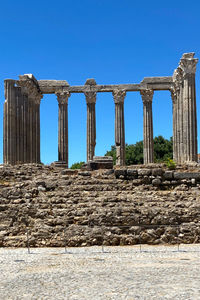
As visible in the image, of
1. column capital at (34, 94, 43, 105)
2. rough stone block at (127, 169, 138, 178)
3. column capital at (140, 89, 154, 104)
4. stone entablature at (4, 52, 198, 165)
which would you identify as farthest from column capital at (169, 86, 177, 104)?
rough stone block at (127, 169, 138, 178)

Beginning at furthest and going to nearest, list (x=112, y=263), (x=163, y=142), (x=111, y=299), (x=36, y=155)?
(x=163, y=142) < (x=36, y=155) < (x=112, y=263) < (x=111, y=299)

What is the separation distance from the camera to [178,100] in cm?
3691

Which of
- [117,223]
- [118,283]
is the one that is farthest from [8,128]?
[118,283]

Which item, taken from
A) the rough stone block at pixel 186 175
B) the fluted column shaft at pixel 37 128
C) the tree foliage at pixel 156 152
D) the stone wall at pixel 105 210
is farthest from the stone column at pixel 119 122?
the tree foliage at pixel 156 152

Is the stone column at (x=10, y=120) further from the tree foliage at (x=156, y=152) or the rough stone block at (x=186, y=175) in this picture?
the tree foliage at (x=156, y=152)

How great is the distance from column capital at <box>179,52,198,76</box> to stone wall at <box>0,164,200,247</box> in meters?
15.4

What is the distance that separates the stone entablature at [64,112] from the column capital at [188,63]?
38.0 inches

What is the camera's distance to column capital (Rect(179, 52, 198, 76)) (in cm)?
3228

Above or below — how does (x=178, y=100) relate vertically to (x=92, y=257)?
above

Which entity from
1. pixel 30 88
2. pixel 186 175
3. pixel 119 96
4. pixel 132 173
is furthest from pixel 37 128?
pixel 186 175

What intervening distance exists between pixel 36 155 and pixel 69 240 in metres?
26.4

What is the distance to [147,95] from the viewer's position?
39031mm

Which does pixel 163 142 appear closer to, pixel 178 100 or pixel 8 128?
pixel 178 100

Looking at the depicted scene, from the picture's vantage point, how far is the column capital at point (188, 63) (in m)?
32.3
